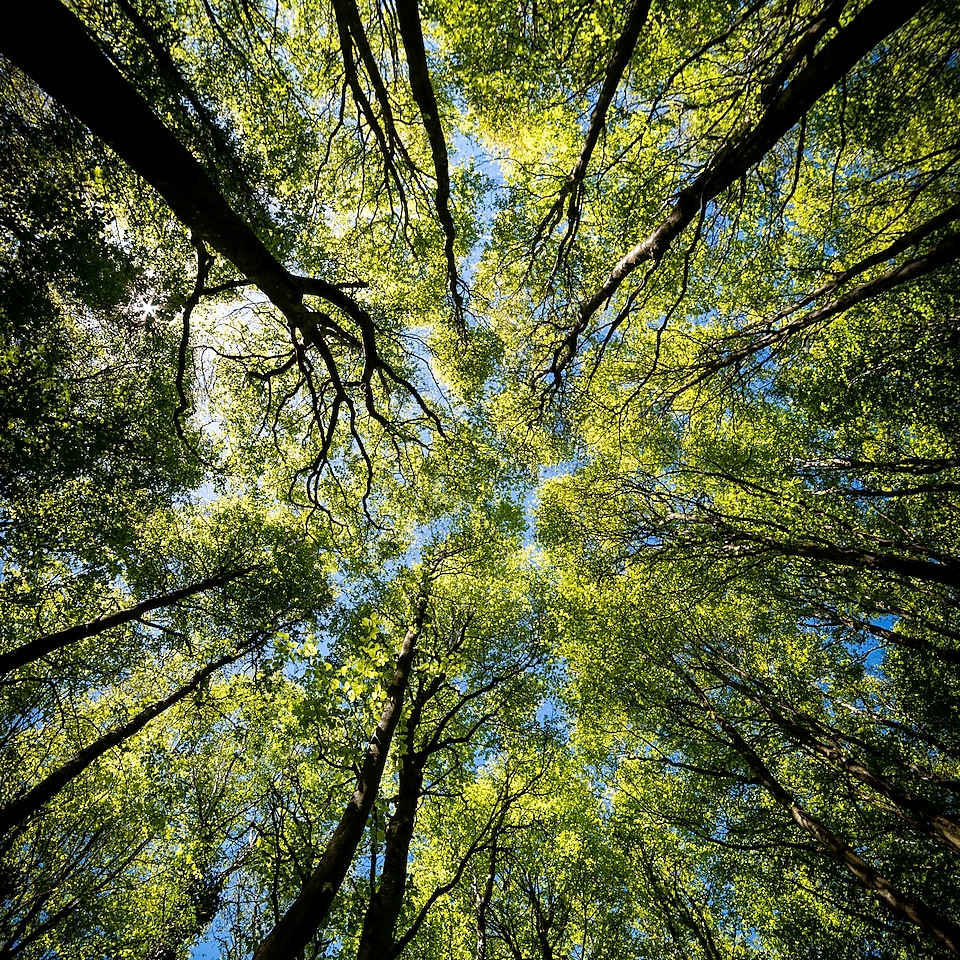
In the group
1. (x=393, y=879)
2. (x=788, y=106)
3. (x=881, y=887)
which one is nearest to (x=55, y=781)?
(x=393, y=879)

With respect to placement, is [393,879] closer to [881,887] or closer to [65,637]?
[881,887]

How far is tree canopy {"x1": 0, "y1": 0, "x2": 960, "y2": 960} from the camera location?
618 centimetres

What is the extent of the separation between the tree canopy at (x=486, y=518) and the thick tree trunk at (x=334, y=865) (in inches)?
4.5

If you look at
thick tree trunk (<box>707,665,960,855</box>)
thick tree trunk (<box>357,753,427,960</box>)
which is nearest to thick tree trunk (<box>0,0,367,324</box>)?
thick tree trunk (<box>357,753,427,960</box>)

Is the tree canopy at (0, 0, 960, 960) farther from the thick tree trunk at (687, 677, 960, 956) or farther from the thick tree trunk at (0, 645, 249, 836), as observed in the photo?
the thick tree trunk at (0, 645, 249, 836)

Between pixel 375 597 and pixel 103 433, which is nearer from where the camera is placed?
pixel 103 433

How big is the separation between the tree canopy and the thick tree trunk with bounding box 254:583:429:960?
114 mm

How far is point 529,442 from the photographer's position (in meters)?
7.58

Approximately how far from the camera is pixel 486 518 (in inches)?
466

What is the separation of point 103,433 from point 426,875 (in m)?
11.5

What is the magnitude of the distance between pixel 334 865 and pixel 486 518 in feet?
28.1

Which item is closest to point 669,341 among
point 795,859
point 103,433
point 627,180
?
point 627,180

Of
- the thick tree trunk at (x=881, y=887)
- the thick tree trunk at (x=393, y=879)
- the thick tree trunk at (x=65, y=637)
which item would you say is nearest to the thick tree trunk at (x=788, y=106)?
the thick tree trunk at (x=393, y=879)

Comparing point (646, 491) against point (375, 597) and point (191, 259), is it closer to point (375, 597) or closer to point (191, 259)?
point (375, 597)
